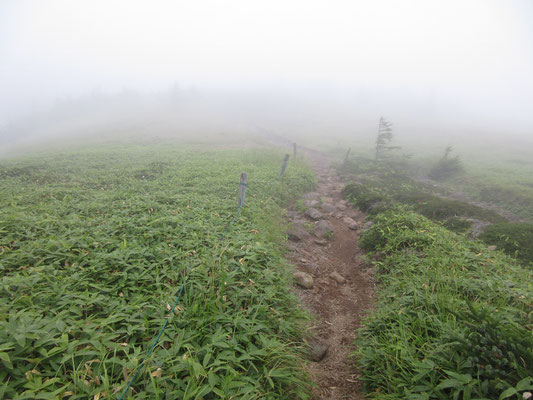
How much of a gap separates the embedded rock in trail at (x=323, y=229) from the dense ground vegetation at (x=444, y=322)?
158 centimetres

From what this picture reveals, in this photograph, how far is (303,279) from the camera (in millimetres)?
5156

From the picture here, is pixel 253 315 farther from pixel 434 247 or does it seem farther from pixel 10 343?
pixel 434 247

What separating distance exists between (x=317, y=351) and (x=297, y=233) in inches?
154

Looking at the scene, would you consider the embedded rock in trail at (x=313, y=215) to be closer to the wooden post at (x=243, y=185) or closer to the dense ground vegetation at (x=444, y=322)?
the dense ground vegetation at (x=444, y=322)

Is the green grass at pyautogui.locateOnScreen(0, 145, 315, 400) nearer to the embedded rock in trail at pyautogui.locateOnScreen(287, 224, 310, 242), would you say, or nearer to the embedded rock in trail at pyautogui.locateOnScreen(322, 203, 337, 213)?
the embedded rock in trail at pyautogui.locateOnScreen(287, 224, 310, 242)

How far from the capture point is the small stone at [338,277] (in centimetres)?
546

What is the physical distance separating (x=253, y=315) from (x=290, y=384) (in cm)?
90

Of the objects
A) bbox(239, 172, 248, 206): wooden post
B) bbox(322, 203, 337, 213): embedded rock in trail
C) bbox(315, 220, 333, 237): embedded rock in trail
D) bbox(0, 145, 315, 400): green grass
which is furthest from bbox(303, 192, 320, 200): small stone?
bbox(0, 145, 315, 400): green grass

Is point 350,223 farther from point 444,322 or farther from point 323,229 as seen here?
point 444,322

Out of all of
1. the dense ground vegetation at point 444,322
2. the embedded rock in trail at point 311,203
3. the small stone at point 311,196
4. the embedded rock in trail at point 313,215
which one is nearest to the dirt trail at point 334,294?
the embedded rock in trail at point 313,215

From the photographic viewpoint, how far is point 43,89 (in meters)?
152

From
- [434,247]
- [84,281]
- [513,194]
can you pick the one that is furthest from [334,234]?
[513,194]

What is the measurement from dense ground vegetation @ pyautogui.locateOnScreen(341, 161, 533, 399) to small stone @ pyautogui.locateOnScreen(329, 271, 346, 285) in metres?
0.76

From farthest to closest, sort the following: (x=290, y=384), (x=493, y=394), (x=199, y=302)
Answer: (x=199, y=302) → (x=290, y=384) → (x=493, y=394)
